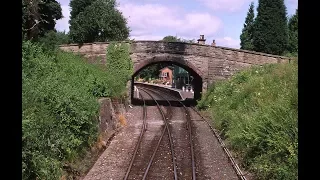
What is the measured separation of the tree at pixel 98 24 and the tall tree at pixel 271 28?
50.6ft

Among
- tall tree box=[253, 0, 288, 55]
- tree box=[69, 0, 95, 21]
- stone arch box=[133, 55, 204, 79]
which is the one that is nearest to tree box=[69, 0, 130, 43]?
tree box=[69, 0, 95, 21]

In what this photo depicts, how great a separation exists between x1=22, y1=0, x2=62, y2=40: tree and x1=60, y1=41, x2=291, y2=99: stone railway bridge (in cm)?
247

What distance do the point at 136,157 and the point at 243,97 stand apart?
23.5 ft

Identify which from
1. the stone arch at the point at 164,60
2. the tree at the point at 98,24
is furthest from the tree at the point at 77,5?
Answer: the stone arch at the point at 164,60

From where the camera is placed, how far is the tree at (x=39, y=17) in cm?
1669

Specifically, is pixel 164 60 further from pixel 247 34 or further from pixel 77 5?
pixel 247 34

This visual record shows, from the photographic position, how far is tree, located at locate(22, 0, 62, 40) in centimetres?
1669

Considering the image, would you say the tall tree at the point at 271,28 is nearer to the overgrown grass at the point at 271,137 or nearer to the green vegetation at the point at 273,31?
the green vegetation at the point at 273,31

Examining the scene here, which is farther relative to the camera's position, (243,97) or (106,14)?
(106,14)

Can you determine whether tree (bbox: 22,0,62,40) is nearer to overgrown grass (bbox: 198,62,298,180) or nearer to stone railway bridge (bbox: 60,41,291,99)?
stone railway bridge (bbox: 60,41,291,99)

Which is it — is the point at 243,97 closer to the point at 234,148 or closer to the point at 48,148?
the point at 234,148

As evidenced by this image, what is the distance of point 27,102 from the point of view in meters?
8.66
